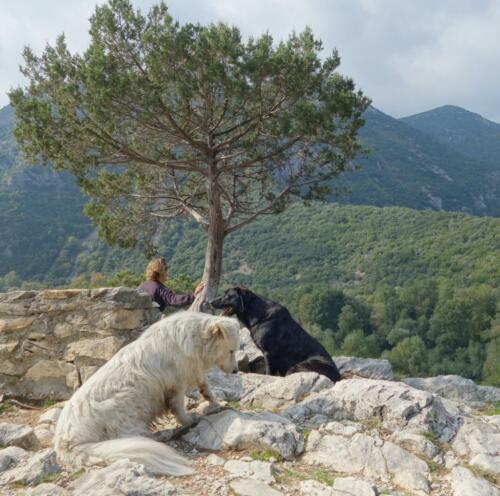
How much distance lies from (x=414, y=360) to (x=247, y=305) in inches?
1367

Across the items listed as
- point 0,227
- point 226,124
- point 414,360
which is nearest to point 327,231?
point 414,360

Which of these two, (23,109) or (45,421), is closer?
(45,421)

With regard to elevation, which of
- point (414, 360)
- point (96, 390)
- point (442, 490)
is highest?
point (96, 390)

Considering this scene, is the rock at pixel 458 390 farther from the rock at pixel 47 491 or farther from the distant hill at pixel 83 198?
the distant hill at pixel 83 198

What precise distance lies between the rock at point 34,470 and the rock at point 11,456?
77 mm

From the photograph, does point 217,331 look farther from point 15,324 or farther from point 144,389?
point 15,324

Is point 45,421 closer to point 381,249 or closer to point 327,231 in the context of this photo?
point 381,249

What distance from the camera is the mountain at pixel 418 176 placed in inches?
3851

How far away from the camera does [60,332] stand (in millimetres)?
6090

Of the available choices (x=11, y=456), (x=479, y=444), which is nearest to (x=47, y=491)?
(x=11, y=456)

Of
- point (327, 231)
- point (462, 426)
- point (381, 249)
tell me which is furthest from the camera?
point (327, 231)

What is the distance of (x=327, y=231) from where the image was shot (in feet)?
215

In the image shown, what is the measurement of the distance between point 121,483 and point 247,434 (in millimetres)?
1177

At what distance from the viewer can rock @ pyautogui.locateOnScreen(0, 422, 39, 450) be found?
14.0ft
